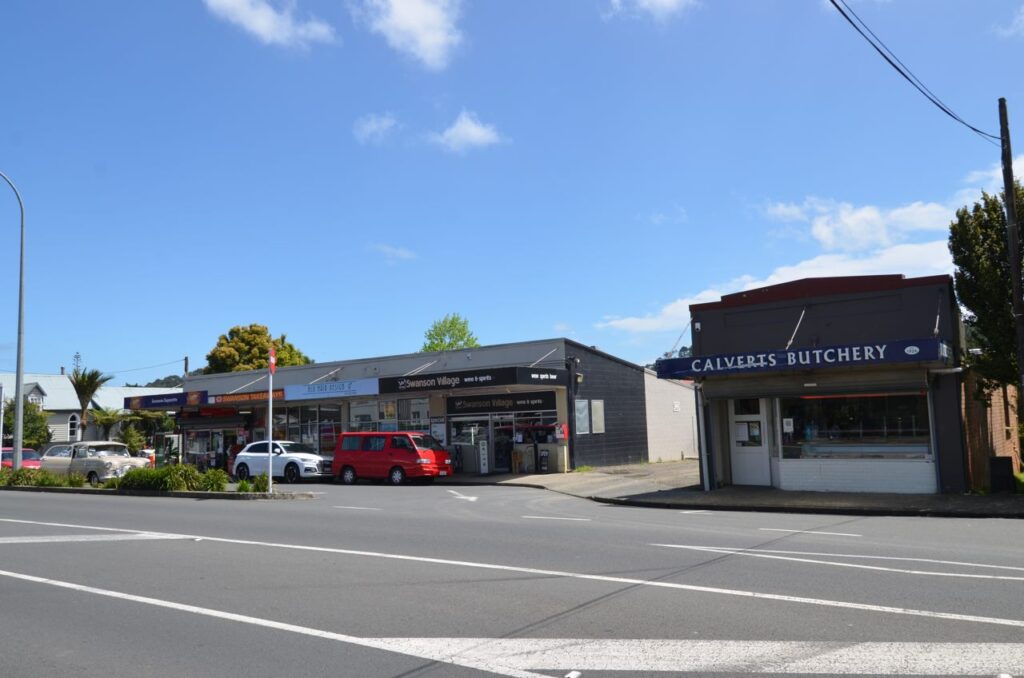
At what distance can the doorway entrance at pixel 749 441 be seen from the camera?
20.5 m

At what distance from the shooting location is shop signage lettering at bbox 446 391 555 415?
29.8 metres

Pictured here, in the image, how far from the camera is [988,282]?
17.5 meters

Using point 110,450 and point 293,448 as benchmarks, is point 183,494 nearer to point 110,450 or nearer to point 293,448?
point 293,448

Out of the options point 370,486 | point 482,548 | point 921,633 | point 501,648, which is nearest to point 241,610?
point 501,648

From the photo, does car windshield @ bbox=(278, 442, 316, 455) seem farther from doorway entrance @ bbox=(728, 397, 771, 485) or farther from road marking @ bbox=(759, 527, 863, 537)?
road marking @ bbox=(759, 527, 863, 537)

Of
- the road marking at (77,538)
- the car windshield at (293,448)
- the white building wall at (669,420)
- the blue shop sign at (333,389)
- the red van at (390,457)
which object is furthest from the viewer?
the white building wall at (669,420)

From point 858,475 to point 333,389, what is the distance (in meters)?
21.3

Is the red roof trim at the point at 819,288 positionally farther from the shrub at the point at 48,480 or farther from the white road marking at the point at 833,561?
the shrub at the point at 48,480

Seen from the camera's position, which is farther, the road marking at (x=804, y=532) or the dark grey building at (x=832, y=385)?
the dark grey building at (x=832, y=385)

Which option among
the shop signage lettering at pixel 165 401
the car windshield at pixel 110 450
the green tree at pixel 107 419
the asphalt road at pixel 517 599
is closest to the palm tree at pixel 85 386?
the green tree at pixel 107 419

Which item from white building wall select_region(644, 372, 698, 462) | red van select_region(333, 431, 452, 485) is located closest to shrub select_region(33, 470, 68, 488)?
red van select_region(333, 431, 452, 485)

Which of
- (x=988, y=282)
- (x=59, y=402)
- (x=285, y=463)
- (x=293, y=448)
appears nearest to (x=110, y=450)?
(x=285, y=463)

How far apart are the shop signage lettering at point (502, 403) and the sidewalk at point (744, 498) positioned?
350 centimetres

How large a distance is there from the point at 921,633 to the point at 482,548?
6.09 m
